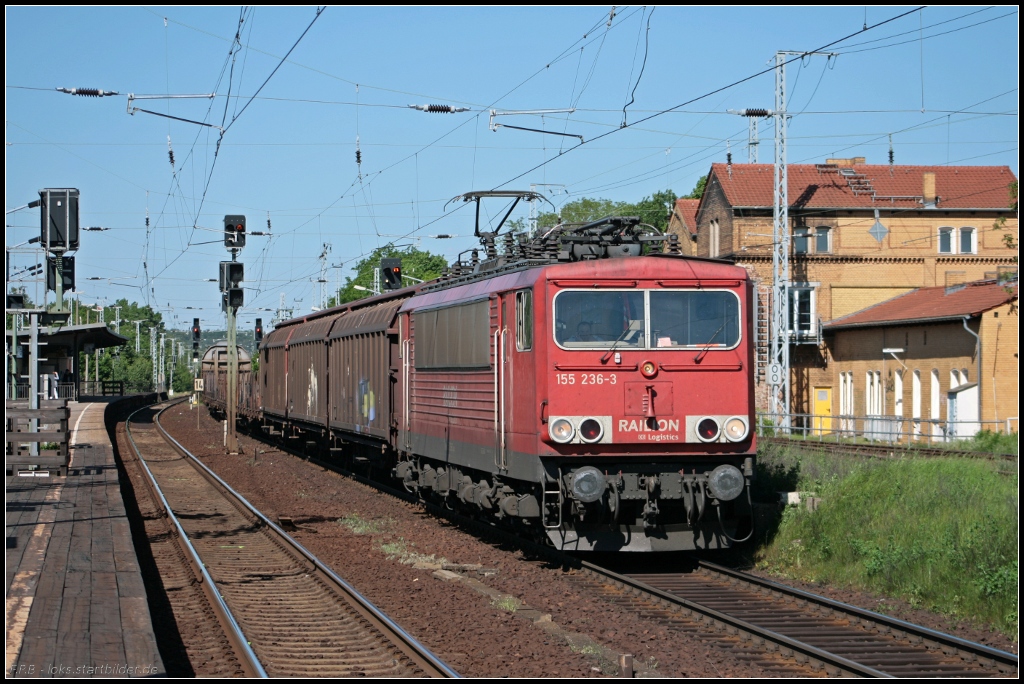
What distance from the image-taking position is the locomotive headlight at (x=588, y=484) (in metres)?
11.9

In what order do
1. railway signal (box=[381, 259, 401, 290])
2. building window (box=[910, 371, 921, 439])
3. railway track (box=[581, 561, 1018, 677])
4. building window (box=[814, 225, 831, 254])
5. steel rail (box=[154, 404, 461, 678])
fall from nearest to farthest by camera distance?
steel rail (box=[154, 404, 461, 678]), railway track (box=[581, 561, 1018, 677]), railway signal (box=[381, 259, 401, 290]), building window (box=[910, 371, 921, 439]), building window (box=[814, 225, 831, 254])

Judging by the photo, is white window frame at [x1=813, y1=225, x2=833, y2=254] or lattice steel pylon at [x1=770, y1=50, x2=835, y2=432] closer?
lattice steel pylon at [x1=770, y1=50, x2=835, y2=432]

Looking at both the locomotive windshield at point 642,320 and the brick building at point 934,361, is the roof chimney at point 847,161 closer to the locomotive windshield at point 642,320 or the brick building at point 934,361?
the brick building at point 934,361

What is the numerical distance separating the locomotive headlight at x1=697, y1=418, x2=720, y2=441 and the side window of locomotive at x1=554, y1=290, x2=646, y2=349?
1107 millimetres

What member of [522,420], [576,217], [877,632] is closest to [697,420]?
[522,420]

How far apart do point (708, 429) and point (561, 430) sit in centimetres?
169

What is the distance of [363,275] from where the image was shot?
11394cm

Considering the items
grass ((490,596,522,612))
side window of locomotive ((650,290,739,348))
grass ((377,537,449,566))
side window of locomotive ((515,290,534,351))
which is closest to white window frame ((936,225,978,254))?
side window of locomotive ((650,290,739,348))

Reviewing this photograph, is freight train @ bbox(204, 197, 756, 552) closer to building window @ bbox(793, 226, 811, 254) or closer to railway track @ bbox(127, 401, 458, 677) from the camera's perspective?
railway track @ bbox(127, 401, 458, 677)

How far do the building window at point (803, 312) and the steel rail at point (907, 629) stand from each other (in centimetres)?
3484

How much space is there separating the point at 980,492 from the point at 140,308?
6681 inches

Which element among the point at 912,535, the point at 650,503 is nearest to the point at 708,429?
the point at 650,503

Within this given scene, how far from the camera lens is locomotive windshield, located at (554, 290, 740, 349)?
1241cm

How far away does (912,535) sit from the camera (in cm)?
1248
